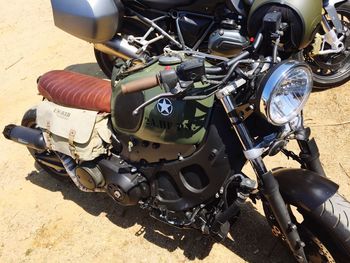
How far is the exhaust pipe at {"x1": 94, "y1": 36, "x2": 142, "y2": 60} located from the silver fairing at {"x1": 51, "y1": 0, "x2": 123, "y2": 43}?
0.08m

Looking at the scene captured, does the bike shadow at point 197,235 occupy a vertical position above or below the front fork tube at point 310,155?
below

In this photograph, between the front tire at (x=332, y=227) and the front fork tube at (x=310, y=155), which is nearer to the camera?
the front tire at (x=332, y=227)

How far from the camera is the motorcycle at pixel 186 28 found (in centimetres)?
364

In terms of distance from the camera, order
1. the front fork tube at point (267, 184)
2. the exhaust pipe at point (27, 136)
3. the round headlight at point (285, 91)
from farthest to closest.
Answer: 1. the exhaust pipe at point (27, 136)
2. the front fork tube at point (267, 184)
3. the round headlight at point (285, 91)

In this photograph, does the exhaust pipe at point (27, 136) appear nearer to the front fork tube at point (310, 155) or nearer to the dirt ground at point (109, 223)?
the dirt ground at point (109, 223)

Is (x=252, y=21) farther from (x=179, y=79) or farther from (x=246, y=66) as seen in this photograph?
(x=179, y=79)

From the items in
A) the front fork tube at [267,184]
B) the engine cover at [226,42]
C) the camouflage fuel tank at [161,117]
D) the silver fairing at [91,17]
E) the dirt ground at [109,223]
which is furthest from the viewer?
the silver fairing at [91,17]

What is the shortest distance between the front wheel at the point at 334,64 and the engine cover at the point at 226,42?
27.8 inches

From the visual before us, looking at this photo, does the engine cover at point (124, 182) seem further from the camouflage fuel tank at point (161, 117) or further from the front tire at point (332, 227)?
the front tire at point (332, 227)

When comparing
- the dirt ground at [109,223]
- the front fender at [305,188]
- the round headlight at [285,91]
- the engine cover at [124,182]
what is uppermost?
the round headlight at [285,91]

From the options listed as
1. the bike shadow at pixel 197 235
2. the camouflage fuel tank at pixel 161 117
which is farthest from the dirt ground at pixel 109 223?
the camouflage fuel tank at pixel 161 117

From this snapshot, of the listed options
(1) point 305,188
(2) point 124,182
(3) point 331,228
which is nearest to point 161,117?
(2) point 124,182

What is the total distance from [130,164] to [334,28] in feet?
8.01

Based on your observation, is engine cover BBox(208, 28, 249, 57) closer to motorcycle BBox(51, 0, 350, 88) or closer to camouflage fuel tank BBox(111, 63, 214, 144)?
motorcycle BBox(51, 0, 350, 88)
